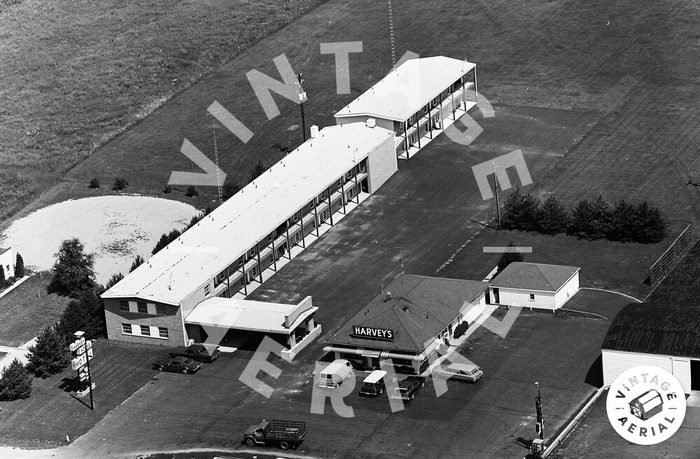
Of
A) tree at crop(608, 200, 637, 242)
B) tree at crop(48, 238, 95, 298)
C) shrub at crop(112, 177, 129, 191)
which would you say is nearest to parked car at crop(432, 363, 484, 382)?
tree at crop(608, 200, 637, 242)

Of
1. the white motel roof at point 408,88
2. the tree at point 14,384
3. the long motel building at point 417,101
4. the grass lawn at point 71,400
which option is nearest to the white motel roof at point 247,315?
the grass lawn at point 71,400

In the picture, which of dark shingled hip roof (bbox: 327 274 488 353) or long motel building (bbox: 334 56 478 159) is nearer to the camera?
dark shingled hip roof (bbox: 327 274 488 353)

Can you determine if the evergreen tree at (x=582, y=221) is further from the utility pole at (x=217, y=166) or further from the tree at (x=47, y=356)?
Answer: the tree at (x=47, y=356)

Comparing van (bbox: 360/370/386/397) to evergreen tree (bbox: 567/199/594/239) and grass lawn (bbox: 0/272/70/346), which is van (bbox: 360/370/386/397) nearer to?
evergreen tree (bbox: 567/199/594/239)

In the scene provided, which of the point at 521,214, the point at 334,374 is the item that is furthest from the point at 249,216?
the point at 334,374

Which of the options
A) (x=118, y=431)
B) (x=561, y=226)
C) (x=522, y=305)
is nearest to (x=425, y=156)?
(x=561, y=226)
